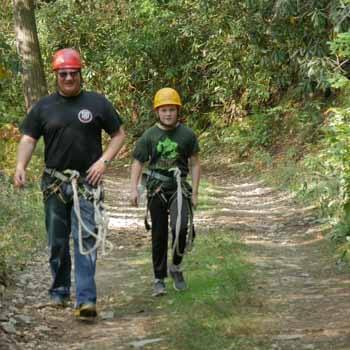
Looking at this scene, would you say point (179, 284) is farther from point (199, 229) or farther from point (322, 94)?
point (322, 94)

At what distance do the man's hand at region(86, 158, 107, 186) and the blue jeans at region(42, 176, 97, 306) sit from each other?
0.18 meters

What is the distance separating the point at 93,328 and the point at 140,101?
21163 millimetres

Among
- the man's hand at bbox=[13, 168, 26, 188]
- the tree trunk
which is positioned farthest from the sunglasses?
the tree trunk

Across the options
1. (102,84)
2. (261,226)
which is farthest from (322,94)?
(102,84)

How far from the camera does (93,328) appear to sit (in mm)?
6234

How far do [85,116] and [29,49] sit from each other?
10.9 meters

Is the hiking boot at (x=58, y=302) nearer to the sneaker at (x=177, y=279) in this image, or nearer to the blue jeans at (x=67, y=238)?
the blue jeans at (x=67, y=238)

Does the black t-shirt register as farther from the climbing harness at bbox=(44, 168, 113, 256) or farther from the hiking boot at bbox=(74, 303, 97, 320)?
the hiking boot at bbox=(74, 303, 97, 320)

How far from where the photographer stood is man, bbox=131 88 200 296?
7059mm

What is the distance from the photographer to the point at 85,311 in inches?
249

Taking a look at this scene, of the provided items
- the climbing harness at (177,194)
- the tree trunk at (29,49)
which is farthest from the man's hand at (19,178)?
the tree trunk at (29,49)

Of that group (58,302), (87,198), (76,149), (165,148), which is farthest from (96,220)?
(165,148)

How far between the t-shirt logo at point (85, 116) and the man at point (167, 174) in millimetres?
864

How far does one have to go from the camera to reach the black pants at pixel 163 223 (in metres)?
7.11
